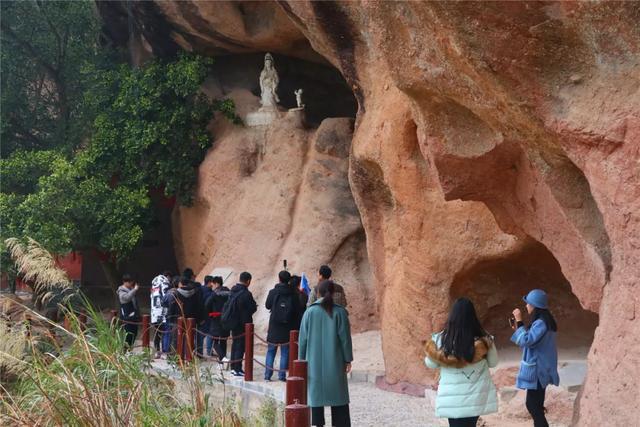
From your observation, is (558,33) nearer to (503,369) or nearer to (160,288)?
(503,369)

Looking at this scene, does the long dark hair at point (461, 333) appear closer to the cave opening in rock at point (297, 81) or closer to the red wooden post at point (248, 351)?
the red wooden post at point (248, 351)

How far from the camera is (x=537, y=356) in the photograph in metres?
7.51

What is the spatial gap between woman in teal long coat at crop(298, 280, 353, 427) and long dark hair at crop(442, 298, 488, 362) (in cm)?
179

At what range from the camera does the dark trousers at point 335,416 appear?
8352mm

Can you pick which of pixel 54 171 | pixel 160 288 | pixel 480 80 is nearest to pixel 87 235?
pixel 54 171

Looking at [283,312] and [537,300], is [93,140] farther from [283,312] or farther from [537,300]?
[537,300]

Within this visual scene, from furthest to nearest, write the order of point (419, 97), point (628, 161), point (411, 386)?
point (411, 386) < point (419, 97) < point (628, 161)

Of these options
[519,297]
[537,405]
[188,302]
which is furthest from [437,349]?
[188,302]

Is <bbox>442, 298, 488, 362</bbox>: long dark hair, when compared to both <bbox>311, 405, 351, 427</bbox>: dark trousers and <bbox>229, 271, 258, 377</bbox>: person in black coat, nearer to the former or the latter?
<bbox>311, 405, 351, 427</bbox>: dark trousers

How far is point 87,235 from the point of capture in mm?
19906

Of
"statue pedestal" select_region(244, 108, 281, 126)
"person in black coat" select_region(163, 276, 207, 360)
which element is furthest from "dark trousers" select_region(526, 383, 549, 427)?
"statue pedestal" select_region(244, 108, 281, 126)

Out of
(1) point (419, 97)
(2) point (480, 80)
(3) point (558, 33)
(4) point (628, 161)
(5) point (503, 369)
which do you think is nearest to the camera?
(4) point (628, 161)

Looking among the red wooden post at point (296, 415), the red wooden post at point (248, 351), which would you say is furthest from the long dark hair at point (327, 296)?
the red wooden post at point (248, 351)

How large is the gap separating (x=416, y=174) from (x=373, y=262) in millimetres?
2090
